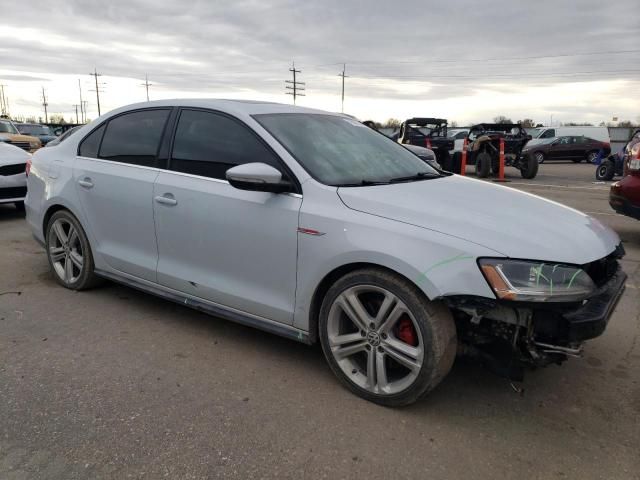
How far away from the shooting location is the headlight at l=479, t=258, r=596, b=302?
236 centimetres

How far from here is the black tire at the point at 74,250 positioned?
431 centimetres

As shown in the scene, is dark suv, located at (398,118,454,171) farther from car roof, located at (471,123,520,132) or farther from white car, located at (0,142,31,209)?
white car, located at (0,142,31,209)

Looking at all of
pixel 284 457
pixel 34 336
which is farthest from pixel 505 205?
pixel 34 336

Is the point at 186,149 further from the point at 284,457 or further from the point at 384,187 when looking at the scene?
the point at 284,457

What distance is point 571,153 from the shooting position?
25.3 meters

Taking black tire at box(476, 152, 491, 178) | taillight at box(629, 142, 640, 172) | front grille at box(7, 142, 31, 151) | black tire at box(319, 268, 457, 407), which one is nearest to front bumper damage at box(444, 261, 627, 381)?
black tire at box(319, 268, 457, 407)

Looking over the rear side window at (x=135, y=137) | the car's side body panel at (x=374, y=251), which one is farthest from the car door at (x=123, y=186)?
the car's side body panel at (x=374, y=251)

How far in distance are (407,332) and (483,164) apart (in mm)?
14227

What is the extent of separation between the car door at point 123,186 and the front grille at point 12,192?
429 cm

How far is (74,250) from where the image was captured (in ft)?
14.6

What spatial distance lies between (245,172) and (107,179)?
1.63 meters

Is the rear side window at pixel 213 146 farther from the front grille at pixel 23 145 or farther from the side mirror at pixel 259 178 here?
the front grille at pixel 23 145

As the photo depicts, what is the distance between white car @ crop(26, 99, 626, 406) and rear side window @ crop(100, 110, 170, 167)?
1 cm

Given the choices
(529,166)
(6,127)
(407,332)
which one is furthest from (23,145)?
(407,332)
